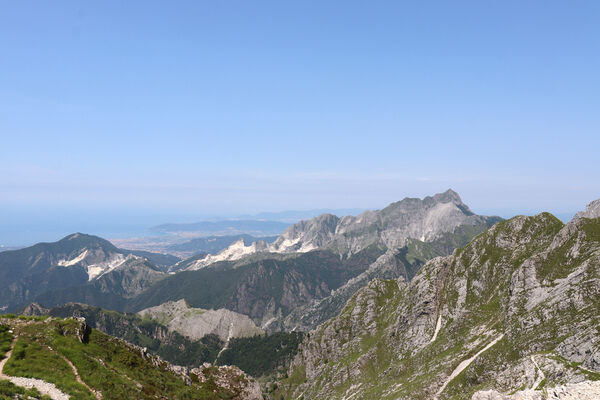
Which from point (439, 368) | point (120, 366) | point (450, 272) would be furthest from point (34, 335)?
point (450, 272)

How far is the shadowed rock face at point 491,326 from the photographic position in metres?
90.8

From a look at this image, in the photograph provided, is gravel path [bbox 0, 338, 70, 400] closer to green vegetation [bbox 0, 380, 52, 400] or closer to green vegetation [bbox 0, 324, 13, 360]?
green vegetation [bbox 0, 380, 52, 400]

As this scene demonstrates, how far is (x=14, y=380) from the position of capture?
40594 mm

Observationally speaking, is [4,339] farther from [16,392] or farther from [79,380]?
[16,392]

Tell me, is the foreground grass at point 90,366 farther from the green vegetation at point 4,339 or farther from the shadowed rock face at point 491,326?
the shadowed rock face at point 491,326

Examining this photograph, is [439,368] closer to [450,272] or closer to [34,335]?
[450,272]

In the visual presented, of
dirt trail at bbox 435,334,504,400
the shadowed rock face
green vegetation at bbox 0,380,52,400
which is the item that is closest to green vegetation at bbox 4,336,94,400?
green vegetation at bbox 0,380,52,400

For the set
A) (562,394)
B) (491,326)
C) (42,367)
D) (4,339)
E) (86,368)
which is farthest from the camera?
(491,326)

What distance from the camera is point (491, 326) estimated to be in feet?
427

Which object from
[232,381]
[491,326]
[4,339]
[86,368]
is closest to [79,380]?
[86,368]

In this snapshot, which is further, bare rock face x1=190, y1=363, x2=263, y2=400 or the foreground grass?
bare rock face x1=190, y1=363, x2=263, y2=400

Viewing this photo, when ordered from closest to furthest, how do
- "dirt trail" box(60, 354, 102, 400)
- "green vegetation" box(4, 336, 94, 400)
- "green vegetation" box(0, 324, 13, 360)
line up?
"green vegetation" box(4, 336, 94, 400) → "dirt trail" box(60, 354, 102, 400) → "green vegetation" box(0, 324, 13, 360)

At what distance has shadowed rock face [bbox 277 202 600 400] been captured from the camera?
298 feet

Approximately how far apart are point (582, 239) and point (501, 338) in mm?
51561
